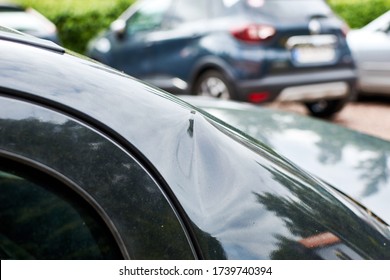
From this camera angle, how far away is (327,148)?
2564 mm

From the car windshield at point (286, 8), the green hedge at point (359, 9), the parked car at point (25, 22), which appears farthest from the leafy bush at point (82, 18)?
the car windshield at point (286, 8)

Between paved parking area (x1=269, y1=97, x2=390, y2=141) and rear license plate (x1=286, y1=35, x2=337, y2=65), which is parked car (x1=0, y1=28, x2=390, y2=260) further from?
paved parking area (x1=269, y1=97, x2=390, y2=141)

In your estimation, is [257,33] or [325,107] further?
[325,107]

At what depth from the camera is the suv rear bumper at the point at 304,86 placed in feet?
24.1

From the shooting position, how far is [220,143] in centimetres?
154

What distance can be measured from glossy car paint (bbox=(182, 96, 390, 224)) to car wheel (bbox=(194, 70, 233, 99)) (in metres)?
4.36

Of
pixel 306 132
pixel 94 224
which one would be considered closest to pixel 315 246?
pixel 94 224

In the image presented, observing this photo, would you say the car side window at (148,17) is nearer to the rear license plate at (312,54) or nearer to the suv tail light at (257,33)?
the suv tail light at (257,33)

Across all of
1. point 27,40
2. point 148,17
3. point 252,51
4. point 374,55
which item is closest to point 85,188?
point 27,40

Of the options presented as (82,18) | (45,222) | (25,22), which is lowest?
(45,222)

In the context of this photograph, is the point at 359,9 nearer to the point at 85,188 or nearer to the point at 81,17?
the point at 81,17

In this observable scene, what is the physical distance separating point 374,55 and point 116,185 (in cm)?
848
